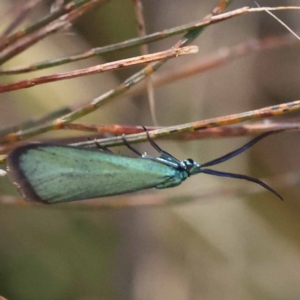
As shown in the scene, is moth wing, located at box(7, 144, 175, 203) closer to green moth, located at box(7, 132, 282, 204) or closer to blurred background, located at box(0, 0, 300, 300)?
green moth, located at box(7, 132, 282, 204)

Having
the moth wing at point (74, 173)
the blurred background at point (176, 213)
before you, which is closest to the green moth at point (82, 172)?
the moth wing at point (74, 173)

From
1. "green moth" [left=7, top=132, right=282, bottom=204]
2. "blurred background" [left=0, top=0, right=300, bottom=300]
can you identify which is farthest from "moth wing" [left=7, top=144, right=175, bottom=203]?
"blurred background" [left=0, top=0, right=300, bottom=300]

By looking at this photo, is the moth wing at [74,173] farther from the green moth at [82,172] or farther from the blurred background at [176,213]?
the blurred background at [176,213]

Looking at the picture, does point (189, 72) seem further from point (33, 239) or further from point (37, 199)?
point (33, 239)

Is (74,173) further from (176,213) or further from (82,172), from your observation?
(176,213)

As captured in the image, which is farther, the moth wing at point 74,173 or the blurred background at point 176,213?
the blurred background at point 176,213

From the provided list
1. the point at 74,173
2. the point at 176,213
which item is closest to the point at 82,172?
the point at 74,173

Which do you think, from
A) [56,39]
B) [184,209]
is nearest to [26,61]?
[56,39]
